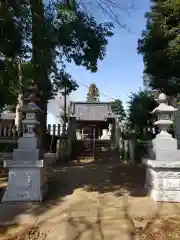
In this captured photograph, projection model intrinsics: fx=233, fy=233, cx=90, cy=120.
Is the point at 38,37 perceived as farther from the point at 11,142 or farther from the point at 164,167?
the point at 11,142

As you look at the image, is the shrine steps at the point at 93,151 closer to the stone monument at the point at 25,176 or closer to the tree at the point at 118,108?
the tree at the point at 118,108

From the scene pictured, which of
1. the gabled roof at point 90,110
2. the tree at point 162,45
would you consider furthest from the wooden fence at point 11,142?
the gabled roof at point 90,110

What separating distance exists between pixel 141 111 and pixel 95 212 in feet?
33.5

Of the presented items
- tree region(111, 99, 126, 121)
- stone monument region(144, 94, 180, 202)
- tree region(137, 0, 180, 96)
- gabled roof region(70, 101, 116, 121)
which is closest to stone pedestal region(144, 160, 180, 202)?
stone monument region(144, 94, 180, 202)

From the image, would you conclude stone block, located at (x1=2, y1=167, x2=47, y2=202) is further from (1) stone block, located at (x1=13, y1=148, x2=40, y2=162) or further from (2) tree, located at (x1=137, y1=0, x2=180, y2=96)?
(2) tree, located at (x1=137, y1=0, x2=180, y2=96)

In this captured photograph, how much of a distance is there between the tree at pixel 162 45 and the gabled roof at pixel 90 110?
10.6m

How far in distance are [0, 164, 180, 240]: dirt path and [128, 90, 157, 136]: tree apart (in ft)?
25.7

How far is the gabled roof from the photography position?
23328 mm

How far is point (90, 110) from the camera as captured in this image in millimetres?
24703

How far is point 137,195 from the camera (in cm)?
557

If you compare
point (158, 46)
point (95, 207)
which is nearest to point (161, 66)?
point (158, 46)

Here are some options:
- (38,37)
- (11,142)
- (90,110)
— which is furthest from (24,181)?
(90,110)

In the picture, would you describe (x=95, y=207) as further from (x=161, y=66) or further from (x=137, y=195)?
(x=161, y=66)

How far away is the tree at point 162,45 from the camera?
10.9 m
